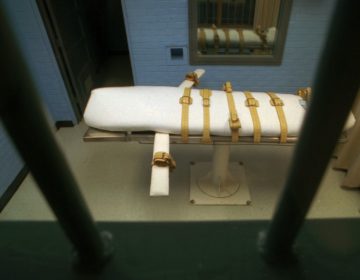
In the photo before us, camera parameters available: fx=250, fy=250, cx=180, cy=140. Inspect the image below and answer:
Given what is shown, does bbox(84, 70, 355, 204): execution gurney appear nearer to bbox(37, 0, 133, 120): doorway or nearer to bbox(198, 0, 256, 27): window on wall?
bbox(198, 0, 256, 27): window on wall

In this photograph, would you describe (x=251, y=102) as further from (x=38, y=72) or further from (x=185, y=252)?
(x=38, y=72)

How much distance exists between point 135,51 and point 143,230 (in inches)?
101

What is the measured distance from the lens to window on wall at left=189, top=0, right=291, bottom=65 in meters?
2.41

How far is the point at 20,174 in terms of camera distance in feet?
7.54

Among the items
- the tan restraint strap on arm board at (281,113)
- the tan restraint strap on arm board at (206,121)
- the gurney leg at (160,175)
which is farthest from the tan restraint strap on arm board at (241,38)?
the gurney leg at (160,175)

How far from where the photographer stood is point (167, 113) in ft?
5.49

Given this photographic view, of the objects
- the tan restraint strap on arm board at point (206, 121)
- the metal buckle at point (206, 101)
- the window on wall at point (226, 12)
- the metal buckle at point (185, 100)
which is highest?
the window on wall at point (226, 12)

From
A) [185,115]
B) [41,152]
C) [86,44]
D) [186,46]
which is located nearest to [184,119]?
[185,115]

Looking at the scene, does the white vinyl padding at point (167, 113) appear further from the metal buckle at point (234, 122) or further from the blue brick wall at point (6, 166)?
the blue brick wall at point (6, 166)

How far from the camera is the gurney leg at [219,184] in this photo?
203cm

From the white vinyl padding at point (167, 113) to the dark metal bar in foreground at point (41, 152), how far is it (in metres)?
1.32

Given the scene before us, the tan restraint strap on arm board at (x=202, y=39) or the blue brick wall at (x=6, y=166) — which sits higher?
the tan restraint strap on arm board at (x=202, y=39)

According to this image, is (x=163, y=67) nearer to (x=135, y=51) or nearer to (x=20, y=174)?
(x=135, y=51)

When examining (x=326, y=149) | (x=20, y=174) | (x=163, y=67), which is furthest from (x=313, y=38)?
(x=20, y=174)
